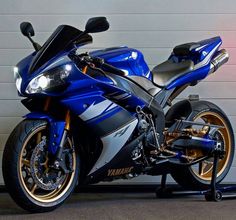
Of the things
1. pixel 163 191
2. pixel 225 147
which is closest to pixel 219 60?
pixel 225 147

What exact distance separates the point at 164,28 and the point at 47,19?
3.00 feet

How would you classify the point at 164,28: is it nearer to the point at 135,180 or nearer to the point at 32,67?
the point at 135,180

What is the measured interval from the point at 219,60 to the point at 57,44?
4.36 ft

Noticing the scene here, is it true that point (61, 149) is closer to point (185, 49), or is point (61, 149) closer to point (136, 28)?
point (185, 49)

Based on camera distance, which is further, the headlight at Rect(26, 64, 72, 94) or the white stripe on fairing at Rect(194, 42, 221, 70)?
the white stripe on fairing at Rect(194, 42, 221, 70)

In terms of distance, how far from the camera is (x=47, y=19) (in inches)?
179

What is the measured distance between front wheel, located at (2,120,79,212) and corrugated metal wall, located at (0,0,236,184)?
1.09m

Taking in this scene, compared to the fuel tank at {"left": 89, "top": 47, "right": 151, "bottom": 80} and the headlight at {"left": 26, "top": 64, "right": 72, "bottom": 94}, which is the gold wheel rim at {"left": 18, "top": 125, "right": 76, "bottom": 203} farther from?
the fuel tank at {"left": 89, "top": 47, "right": 151, "bottom": 80}

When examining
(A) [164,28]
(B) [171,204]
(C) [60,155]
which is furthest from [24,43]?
(B) [171,204]

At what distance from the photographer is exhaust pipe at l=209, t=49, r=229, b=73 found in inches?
165

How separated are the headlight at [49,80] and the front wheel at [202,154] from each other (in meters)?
1.11

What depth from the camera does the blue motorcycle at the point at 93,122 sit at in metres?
3.40

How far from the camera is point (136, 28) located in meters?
4.61

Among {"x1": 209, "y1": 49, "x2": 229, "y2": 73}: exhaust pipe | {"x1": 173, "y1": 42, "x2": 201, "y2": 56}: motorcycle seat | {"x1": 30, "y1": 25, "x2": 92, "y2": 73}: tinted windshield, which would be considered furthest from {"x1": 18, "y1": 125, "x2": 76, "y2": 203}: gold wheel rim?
{"x1": 209, "y1": 49, "x2": 229, "y2": 73}: exhaust pipe
